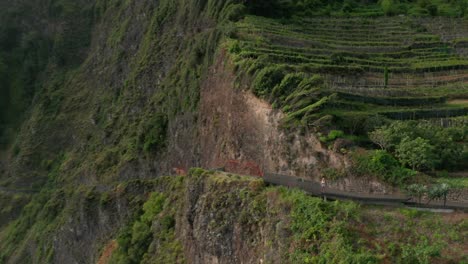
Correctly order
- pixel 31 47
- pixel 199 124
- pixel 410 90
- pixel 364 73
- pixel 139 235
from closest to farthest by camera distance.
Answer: pixel 410 90 < pixel 364 73 < pixel 139 235 < pixel 199 124 < pixel 31 47

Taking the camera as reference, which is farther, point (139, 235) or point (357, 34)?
point (357, 34)

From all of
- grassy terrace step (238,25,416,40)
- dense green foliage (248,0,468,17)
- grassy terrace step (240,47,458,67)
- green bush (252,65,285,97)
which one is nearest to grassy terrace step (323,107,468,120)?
green bush (252,65,285,97)

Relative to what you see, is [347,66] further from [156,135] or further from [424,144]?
[156,135]

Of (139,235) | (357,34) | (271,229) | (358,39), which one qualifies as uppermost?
(357,34)

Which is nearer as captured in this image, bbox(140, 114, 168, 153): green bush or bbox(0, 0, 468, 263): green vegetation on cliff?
bbox(0, 0, 468, 263): green vegetation on cliff

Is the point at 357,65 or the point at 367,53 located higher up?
the point at 367,53

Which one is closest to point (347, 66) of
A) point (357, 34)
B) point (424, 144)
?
point (357, 34)

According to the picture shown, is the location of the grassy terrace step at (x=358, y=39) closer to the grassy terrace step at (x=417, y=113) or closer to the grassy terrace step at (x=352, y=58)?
the grassy terrace step at (x=352, y=58)

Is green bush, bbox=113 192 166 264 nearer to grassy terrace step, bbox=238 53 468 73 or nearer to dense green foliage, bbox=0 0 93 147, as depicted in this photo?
grassy terrace step, bbox=238 53 468 73

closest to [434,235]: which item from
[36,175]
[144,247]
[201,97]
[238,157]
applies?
[238,157]
